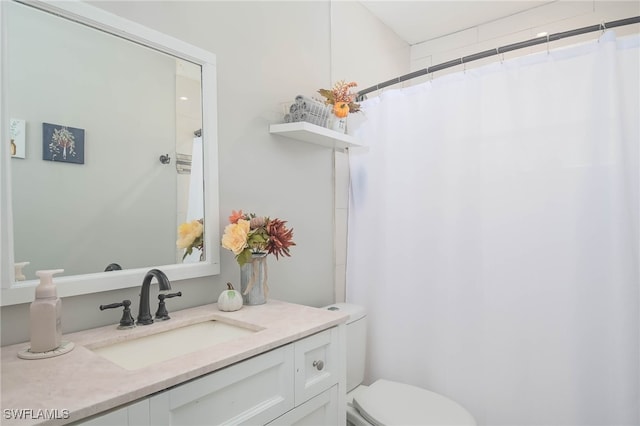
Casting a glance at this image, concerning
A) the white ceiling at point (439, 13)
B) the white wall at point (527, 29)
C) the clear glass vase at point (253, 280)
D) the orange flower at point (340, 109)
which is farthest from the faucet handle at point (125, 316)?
the white ceiling at point (439, 13)

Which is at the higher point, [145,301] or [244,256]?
[244,256]

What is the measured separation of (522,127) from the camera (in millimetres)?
1558

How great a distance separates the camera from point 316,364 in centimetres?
113

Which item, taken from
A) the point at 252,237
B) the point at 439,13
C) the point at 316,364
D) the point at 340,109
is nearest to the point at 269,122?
the point at 340,109

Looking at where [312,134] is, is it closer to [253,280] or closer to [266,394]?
[253,280]

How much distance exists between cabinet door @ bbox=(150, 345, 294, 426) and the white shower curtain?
98cm

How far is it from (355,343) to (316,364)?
68cm

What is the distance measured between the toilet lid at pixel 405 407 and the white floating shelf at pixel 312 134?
1135 millimetres

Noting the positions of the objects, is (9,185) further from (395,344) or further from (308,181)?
(395,344)

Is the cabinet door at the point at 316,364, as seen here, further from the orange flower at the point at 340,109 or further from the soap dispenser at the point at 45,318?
the orange flower at the point at 340,109

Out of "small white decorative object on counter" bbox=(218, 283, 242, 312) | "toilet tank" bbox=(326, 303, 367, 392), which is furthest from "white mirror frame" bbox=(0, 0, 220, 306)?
"toilet tank" bbox=(326, 303, 367, 392)

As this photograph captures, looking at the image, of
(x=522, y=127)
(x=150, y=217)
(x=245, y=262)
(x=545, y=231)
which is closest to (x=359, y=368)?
(x=245, y=262)

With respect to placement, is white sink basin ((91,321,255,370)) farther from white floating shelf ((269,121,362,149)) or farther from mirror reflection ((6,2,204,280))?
white floating shelf ((269,121,362,149))

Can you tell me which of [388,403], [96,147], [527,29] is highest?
[527,29]
